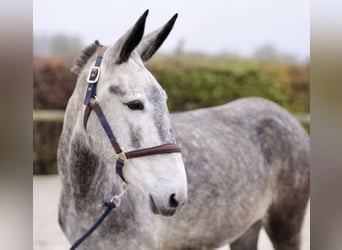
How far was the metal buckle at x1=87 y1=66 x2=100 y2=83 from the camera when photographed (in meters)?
1.41

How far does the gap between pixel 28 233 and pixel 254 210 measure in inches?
50.7

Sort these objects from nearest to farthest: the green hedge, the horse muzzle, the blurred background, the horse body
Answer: the horse muzzle → the horse body → the blurred background → the green hedge

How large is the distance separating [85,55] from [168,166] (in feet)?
1.68

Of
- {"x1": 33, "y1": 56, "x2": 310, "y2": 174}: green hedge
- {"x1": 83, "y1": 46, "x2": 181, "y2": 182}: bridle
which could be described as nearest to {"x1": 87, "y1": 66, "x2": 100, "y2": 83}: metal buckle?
{"x1": 83, "y1": 46, "x2": 181, "y2": 182}: bridle

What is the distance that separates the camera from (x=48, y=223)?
3.67 metres

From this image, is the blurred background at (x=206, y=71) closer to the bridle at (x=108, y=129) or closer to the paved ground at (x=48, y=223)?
the paved ground at (x=48, y=223)

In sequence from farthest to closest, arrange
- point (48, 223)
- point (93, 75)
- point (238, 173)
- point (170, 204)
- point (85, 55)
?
point (48, 223) < point (238, 173) < point (85, 55) < point (93, 75) < point (170, 204)

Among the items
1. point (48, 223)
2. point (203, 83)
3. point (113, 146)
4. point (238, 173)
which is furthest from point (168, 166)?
point (203, 83)

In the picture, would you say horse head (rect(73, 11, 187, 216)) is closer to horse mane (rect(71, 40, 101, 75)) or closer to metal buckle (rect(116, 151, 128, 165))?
metal buckle (rect(116, 151, 128, 165))

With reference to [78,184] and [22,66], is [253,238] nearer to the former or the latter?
[78,184]

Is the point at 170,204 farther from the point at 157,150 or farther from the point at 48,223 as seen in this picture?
the point at 48,223

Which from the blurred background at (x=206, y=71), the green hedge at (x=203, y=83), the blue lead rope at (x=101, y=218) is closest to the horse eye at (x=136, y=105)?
the blue lead rope at (x=101, y=218)

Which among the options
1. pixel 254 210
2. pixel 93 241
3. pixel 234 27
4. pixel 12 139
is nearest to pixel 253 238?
pixel 254 210

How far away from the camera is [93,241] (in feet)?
5.11
